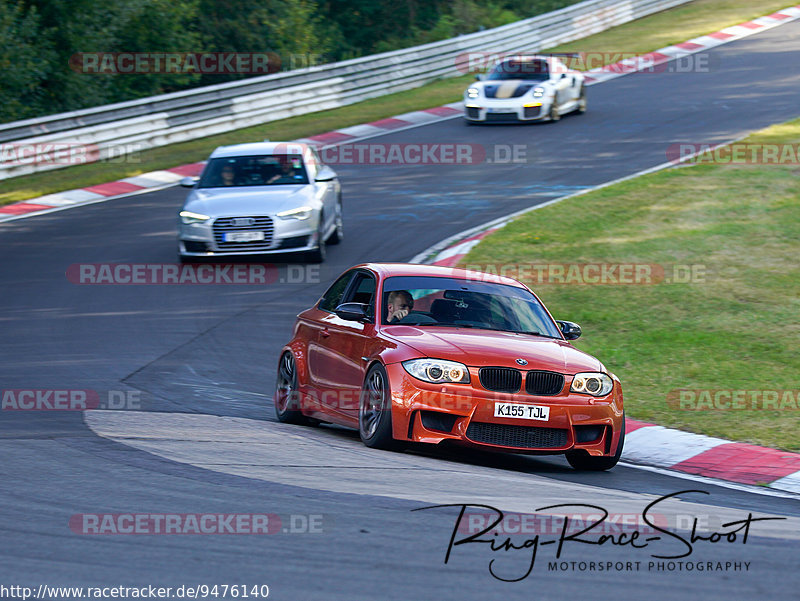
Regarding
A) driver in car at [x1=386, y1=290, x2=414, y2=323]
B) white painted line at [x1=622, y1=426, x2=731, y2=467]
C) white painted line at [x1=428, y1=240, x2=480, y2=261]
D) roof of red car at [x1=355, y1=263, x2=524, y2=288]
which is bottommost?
white painted line at [x1=622, y1=426, x2=731, y2=467]

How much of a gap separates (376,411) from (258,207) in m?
8.56

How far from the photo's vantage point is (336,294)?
972cm

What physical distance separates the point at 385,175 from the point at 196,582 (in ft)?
60.8

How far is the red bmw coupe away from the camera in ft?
25.6

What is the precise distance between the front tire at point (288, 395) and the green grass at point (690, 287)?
292 centimetres

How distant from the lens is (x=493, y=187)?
21.5 meters

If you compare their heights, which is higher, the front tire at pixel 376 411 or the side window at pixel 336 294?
the side window at pixel 336 294

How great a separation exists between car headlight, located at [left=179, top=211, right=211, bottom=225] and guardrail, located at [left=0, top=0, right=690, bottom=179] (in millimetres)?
8570

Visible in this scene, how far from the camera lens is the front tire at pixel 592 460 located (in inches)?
320

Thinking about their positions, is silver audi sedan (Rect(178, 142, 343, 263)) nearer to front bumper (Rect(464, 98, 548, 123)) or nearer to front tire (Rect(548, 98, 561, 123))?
front bumper (Rect(464, 98, 548, 123))

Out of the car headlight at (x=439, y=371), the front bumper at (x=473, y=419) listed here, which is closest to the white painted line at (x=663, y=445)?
the front bumper at (x=473, y=419)

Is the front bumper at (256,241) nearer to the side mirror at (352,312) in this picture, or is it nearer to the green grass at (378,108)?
the green grass at (378,108)

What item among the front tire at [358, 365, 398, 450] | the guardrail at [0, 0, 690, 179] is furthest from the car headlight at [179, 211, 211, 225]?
the guardrail at [0, 0, 690, 179]

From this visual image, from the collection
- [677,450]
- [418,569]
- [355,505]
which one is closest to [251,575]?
[418,569]
